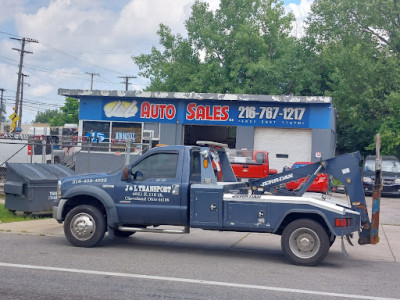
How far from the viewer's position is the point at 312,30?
138 ft

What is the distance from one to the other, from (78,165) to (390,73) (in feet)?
64.6

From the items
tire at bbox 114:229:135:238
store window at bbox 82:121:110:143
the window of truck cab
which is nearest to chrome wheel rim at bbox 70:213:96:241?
tire at bbox 114:229:135:238

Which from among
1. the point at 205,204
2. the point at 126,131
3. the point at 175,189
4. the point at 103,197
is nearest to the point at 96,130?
the point at 126,131

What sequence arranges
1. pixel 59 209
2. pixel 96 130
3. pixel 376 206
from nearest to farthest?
1. pixel 376 206
2. pixel 59 209
3. pixel 96 130

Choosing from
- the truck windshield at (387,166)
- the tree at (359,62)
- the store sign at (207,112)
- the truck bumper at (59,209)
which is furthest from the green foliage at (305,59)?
the truck bumper at (59,209)

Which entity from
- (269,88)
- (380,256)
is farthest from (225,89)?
(380,256)

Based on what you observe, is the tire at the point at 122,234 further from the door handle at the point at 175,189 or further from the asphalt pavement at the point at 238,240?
the door handle at the point at 175,189

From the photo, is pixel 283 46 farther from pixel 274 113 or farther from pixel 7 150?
pixel 7 150

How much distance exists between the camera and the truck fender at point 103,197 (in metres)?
10.1

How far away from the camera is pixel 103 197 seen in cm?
1006

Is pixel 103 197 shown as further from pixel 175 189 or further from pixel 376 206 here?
pixel 376 206

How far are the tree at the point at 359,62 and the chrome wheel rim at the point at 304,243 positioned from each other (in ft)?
79.0

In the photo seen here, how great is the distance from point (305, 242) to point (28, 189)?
25.2 feet

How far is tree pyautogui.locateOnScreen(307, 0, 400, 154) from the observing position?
33719 millimetres
